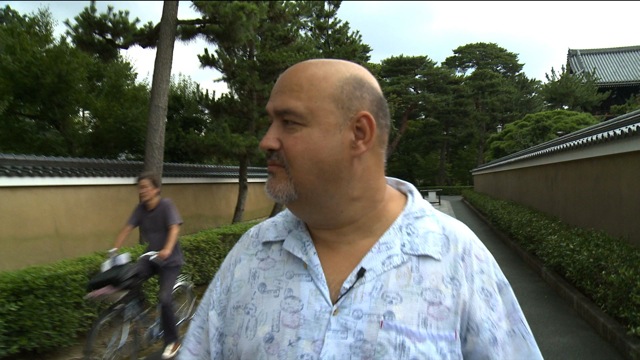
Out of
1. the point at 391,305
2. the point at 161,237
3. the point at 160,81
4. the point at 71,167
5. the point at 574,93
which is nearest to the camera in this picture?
the point at 391,305

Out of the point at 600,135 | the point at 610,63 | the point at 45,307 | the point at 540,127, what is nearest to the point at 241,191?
the point at 540,127

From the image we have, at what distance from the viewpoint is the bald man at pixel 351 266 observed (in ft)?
3.85

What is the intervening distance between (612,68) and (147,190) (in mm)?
18557

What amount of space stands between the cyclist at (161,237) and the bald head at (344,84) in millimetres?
3545

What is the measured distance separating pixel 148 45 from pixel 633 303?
9.26 m

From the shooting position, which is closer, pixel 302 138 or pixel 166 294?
pixel 302 138

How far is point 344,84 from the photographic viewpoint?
1.23m

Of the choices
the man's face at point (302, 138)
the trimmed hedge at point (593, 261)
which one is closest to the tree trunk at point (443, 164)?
the trimmed hedge at point (593, 261)

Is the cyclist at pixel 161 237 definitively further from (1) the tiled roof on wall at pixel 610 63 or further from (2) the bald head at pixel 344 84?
(1) the tiled roof on wall at pixel 610 63

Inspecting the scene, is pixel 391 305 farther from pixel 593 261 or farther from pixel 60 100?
pixel 60 100

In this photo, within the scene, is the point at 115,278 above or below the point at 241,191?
above

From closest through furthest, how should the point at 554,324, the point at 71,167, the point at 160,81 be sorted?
the point at 554,324 < the point at 71,167 < the point at 160,81

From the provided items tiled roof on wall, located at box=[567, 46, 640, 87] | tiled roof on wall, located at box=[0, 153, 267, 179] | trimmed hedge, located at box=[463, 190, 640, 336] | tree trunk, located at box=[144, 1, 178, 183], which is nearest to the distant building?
tiled roof on wall, located at box=[567, 46, 640, 87]

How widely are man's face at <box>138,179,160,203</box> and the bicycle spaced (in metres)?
0.52
